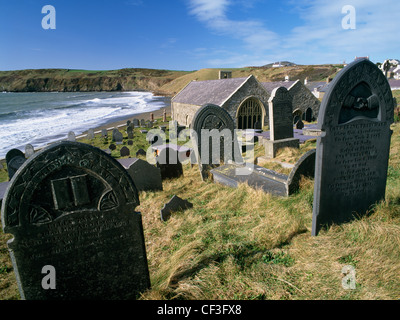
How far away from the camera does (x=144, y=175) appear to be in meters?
7.71

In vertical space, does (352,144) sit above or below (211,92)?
below

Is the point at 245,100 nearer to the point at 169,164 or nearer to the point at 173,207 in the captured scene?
the point at 169,164

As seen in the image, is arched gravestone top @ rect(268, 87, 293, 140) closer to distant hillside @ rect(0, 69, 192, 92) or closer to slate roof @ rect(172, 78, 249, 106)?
slate roof @ rect(172, 78, 249, 106)

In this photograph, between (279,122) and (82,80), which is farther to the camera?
(82,80)

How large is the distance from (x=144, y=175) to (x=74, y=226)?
4.75 metres

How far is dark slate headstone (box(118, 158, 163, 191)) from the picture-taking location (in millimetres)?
7609

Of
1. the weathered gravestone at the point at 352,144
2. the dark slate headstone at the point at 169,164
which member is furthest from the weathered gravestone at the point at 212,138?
the weathered gravestone at the point at 352,144

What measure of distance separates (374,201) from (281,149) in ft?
20.2

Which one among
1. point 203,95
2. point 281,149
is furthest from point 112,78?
point 281,149

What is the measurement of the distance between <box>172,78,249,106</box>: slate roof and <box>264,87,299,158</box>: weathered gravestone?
10.2 metres

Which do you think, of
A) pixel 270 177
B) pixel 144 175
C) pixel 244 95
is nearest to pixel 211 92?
pixel 244 95

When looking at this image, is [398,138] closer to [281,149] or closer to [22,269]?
[281,149]

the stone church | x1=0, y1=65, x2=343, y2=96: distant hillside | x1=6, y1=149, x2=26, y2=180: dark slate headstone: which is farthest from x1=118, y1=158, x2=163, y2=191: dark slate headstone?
x1=0, y1=65, x2=343, y2=96: distant hillside
